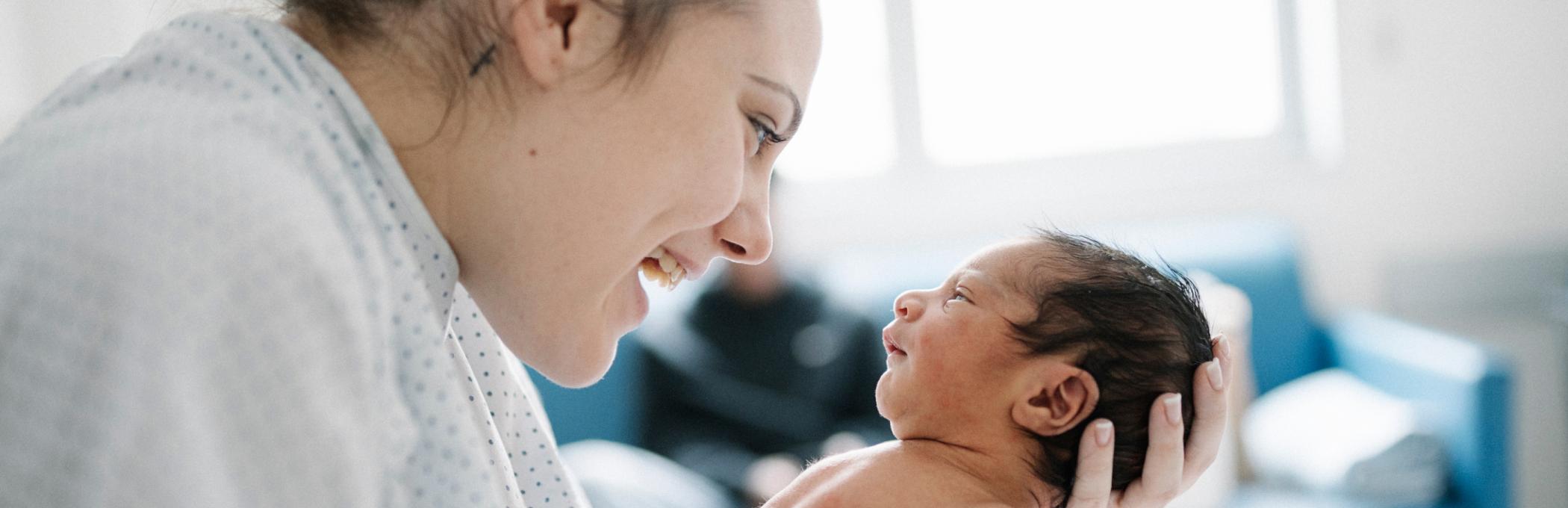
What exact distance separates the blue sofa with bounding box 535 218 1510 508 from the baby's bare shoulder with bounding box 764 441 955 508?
2028 millimetres

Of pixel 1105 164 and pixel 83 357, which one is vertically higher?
pixel 83 357

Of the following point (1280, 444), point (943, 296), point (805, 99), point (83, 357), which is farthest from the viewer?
point (1280, 444)

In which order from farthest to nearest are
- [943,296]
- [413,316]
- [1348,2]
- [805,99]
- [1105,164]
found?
[1105,164] < [1348,2] < [943,296] < [805,99] < [413,316]

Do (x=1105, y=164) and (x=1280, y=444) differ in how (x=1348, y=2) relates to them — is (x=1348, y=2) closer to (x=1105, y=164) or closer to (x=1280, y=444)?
(x=1105, y=164)

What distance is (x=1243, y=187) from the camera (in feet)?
12.1

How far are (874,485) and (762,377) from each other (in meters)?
2.03

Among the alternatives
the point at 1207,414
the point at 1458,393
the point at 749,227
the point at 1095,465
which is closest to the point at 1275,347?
the point at 1458,393

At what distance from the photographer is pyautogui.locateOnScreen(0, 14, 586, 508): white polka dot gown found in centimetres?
53

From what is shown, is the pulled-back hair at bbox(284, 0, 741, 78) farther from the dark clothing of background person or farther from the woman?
the dark clothing of background person

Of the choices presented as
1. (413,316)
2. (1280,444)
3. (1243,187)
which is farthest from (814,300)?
(413,316)

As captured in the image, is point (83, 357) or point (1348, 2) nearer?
point (83, 357)

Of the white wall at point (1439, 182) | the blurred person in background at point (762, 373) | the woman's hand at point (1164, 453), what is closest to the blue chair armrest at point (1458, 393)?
the white wall at point (1439, 182)

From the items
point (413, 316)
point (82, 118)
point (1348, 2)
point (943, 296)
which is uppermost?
point (82, 118)

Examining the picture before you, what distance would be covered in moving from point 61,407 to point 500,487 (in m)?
0.40
